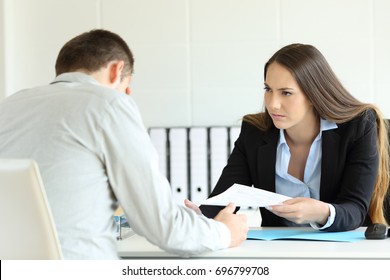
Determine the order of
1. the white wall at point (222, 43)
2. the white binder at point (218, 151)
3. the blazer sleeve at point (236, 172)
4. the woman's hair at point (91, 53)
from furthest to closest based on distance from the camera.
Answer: the white wall at point (222, 43), the white binder at point (218, 151), the blazer sleeve at point (236, 172), the woman's hair at point (91, 53)

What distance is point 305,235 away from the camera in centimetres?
236

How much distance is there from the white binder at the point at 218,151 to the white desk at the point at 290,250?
261 cm

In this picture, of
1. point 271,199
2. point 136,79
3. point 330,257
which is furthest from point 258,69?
point 330,257

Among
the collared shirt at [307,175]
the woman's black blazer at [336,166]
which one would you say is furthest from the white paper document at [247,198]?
the collared shirt at [307,175]

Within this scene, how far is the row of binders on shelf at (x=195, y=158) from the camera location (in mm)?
4891

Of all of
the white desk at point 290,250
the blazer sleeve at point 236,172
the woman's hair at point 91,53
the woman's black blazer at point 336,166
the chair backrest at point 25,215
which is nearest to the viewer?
the chair backrest at point 25,215

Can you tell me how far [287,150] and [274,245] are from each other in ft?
2.48

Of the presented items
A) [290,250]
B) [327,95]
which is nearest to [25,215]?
[290,250]

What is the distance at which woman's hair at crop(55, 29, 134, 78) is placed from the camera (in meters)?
2.12

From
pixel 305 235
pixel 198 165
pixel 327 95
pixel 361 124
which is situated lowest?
pixel 198 165

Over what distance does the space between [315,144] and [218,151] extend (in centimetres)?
208

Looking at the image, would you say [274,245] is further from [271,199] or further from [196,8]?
[196,8]

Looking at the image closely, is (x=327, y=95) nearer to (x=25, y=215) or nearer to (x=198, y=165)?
(x=25, y=215)

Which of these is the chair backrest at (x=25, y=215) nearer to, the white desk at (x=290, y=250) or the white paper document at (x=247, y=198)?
the white desk at (x=290, y=250)
